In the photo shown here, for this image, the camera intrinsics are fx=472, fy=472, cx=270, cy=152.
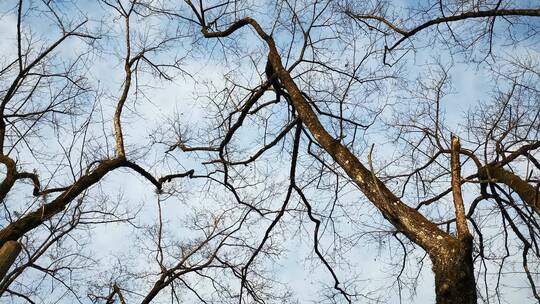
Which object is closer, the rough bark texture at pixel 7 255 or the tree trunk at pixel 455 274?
the rough bark texture at pixel 7 255

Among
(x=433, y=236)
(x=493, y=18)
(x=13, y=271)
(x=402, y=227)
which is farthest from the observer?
(x=13, y=271)

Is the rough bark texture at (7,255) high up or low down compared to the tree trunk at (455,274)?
down

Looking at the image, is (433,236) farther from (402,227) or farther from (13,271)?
(13,271)

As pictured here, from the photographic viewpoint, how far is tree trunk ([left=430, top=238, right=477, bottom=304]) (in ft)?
9.34

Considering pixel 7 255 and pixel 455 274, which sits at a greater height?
pixel 455 274

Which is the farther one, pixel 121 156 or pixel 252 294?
pixel 252 294

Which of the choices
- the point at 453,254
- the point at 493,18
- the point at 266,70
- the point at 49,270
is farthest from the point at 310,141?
the point at 49,270

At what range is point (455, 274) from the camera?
9.57 feet

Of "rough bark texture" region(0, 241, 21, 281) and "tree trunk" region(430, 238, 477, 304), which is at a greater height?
"tree trunk" region(430, 238, 477, 304)

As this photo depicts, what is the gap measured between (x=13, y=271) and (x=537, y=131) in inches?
276

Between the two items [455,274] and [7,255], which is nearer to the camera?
[7,255]

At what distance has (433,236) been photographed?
10.6 ft

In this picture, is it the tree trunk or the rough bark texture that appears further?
the tree trunk

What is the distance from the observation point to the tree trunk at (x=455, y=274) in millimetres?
2848
